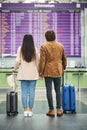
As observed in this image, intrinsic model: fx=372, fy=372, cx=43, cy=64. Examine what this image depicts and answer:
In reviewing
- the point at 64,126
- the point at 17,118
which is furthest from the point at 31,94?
the point at 64,126

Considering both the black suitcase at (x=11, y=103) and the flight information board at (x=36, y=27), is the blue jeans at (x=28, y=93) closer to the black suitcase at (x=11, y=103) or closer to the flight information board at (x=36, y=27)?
the black suitcase at (x=11, y=103)

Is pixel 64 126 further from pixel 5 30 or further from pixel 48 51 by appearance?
pixel 5 30

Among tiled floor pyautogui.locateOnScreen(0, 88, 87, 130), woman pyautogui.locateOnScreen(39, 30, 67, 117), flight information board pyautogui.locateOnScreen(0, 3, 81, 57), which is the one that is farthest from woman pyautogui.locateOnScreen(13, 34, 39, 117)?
flight information board pyautogui.locateOnScreen(0, 3, 81, 57)

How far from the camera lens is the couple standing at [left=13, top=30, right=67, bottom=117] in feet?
22.6

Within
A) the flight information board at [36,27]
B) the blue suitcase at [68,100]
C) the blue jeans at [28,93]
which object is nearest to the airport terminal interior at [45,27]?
the flight information board at [36,27]

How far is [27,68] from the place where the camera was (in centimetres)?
702

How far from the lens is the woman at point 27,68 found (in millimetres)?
6934

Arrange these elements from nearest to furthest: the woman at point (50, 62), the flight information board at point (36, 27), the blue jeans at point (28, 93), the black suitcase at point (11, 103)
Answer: the woman at point (50, 62), the blue jeans at point (28, 93), the black suitcase at point (11, 103), the flight information board at point (36, 27)

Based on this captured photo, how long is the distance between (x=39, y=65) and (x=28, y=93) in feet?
1.95

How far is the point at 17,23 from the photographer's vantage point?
12219 mm

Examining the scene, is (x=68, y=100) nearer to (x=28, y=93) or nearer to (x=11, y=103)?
(x=28, y=93)

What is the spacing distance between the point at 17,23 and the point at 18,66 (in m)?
5.31

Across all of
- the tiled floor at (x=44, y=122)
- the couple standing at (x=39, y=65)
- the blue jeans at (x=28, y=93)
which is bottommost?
the tiled floor at (x=44, y=122)

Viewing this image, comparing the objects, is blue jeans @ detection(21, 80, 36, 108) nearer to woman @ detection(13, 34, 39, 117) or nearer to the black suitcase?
woman @ detection(13, 34, 39, 117)
